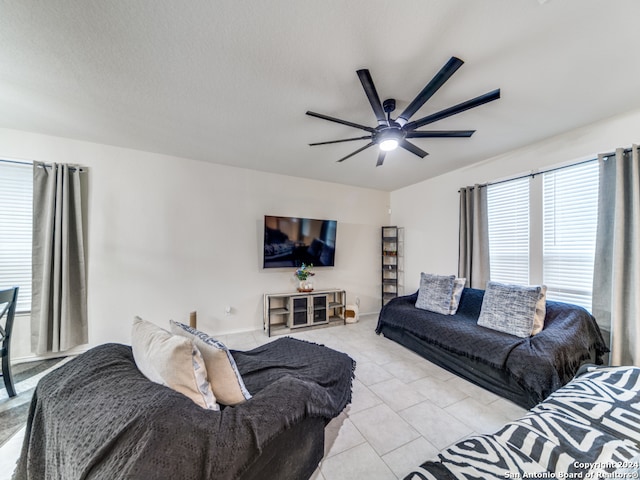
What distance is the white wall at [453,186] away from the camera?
91.0 inches

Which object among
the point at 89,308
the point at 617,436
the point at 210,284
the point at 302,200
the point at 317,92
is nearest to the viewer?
the point at 617,436

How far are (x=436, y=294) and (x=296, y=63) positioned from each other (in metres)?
3.14

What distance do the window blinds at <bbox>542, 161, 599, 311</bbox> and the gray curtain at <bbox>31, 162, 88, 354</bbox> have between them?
5.51m

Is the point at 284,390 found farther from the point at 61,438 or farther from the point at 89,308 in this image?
the point at 89,308

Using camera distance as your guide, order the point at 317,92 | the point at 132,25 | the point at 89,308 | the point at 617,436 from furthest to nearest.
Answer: the point at 89,308 → the point at 317,92 → the point at 132,25 → the point at 617,436

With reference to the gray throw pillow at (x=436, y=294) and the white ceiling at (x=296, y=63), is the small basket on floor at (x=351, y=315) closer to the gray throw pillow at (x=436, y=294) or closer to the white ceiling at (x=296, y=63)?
the gray throw pillow at (x=436, y=294)

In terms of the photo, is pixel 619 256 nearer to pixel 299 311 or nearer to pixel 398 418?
pixel 398 418

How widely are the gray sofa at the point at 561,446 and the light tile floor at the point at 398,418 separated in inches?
23.5

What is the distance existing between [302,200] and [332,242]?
3.05ft

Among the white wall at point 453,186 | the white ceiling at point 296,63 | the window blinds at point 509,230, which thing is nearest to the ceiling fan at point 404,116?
the white ceiling at point 296,63

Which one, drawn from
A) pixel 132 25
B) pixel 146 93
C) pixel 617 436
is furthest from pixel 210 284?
pixel 617 436

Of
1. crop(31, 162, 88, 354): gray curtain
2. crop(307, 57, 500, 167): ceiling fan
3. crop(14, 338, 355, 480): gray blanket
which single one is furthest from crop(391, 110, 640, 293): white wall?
crop(31, 162, 88, 354): gray curtain

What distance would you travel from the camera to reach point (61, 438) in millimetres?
879

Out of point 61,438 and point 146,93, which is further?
point 146,93
